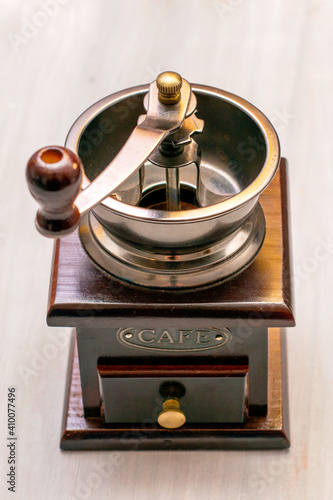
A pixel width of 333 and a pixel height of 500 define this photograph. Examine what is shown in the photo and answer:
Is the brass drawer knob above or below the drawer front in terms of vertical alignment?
below

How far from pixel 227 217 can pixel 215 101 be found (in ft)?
0.69

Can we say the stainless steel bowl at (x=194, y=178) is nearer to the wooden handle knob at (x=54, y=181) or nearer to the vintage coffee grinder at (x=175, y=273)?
the vintage coffee grinder at (x=175, y=273)

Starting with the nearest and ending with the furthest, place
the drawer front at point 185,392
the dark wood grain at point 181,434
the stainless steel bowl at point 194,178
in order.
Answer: the stainless steel bowl at point 194,178
the drawer front at point 185,392
the dark wood grain at point 181,434

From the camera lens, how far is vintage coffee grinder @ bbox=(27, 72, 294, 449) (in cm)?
118

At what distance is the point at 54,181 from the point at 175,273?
0.30 m

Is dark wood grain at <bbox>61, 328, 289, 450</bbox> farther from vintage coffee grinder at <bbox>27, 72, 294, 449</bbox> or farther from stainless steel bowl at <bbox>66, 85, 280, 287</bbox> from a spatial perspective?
stainless steel bowl at <bbox>66, 85, 280, 287</bbox>

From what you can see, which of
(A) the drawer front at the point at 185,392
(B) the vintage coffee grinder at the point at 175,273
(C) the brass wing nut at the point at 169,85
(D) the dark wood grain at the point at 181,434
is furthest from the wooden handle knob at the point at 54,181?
(D) the dark wood grain at the point at 181,434

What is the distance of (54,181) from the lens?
969 mm

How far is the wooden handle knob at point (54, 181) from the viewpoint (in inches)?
38.2

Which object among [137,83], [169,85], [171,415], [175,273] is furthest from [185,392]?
[137,83]

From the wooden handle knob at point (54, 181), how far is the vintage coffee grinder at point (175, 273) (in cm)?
6

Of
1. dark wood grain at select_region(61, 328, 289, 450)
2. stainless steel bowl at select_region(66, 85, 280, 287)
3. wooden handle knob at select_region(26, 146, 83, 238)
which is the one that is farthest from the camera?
dark wood grain at select_region(61, 328, 289, 450)

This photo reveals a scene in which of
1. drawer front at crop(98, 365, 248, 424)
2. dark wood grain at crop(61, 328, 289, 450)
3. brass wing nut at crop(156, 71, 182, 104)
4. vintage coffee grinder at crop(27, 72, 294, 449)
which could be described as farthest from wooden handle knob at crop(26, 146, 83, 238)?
dark wood grain at crop(61, 328, 289, 450)

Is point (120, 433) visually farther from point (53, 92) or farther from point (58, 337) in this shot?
point (53, 92)
